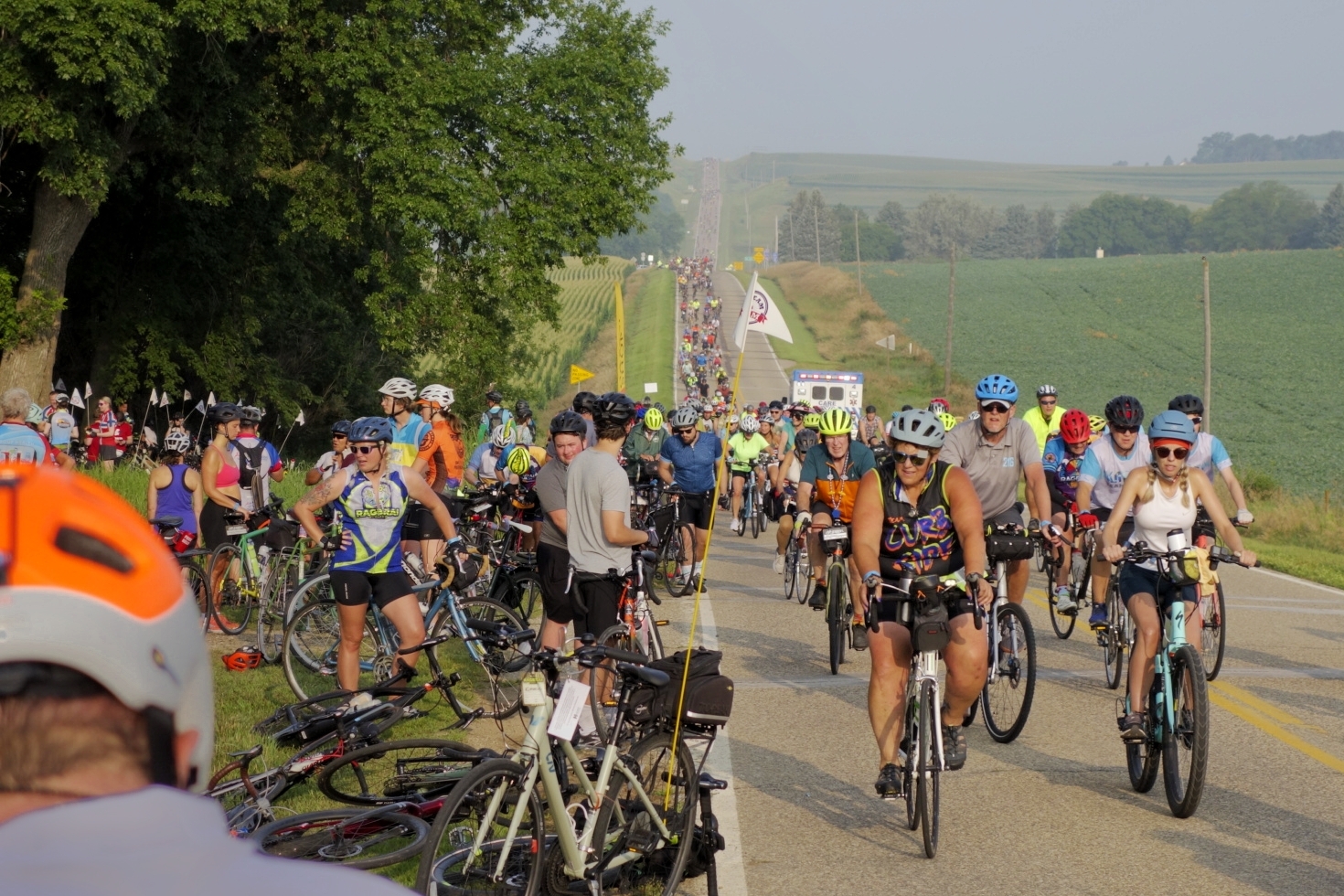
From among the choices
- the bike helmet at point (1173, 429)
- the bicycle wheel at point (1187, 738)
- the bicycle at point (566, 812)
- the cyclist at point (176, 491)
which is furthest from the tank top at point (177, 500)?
the bicycle wheel at point (1187, 738)

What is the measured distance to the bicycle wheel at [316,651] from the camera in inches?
391

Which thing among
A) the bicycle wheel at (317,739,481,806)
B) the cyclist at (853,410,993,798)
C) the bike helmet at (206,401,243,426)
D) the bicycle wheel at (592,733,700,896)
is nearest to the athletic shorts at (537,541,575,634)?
the cyclist at (853,410,993,798)

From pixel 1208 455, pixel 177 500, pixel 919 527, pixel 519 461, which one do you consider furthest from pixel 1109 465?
pixel 177 500

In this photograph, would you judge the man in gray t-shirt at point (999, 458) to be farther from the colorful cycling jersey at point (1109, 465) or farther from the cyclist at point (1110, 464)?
the colorful cycling jersey at point (1109, 465)

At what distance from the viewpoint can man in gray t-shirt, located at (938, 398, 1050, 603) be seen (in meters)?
10.2

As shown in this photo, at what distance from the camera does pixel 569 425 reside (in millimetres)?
9852

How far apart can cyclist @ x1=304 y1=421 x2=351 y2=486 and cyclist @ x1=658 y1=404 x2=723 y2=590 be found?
352cm

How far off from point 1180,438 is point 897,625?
2.49m

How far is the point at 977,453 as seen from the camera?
33.9 ft

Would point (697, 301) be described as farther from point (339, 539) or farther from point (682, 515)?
point (339, 539)

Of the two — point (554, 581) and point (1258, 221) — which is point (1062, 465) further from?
point (1258, 221)

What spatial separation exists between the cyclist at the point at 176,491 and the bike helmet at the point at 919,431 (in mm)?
7895

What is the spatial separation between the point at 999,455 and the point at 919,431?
3138mm

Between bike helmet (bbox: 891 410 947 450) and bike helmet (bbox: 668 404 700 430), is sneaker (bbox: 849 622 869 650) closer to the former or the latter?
bike helmet (bbox: 891 410 947 450)
